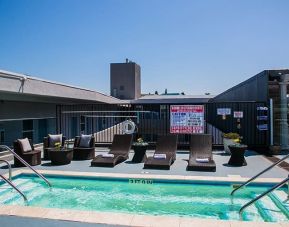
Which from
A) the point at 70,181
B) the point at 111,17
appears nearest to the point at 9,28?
the point at 111,17

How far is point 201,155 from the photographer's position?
995cm

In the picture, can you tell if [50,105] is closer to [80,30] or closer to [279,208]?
[80,30]

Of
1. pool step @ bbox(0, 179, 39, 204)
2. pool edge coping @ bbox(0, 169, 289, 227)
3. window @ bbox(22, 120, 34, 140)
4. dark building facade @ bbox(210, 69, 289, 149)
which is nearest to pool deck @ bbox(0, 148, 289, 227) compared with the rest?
pool edge coping @ bbox(0, 169, 289, 227)

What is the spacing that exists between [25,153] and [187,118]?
634 centimetres

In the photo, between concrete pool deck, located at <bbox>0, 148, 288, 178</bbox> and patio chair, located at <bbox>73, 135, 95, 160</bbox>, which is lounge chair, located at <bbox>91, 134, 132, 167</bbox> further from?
patio chair, located at <bbox>73, 135, 95, 160</bbox>

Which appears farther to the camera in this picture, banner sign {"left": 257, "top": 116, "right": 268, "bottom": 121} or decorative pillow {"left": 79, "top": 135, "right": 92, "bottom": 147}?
banner sign {"left": 257, "top": 116, "right": 268, "bottom": 121}

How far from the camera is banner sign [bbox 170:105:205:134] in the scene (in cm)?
1269

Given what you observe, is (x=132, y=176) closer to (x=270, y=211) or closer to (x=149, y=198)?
(x=149, y=198)

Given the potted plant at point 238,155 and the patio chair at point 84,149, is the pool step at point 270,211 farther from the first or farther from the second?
the patio chair at point 84,149

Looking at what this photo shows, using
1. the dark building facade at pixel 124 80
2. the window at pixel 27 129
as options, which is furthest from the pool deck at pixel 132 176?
the dark building facade at pixel 124 80

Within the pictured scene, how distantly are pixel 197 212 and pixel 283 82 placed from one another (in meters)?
7.41

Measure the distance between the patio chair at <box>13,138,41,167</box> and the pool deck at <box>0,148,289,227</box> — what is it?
0.30 meters

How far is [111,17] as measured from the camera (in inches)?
557

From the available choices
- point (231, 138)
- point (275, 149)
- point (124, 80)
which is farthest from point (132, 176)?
point (124, 80)
